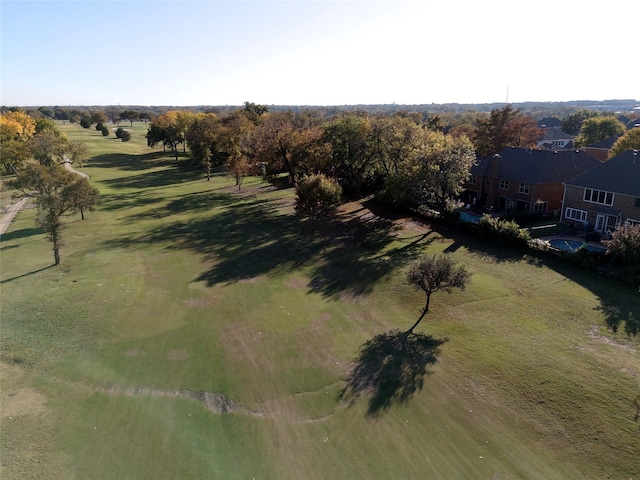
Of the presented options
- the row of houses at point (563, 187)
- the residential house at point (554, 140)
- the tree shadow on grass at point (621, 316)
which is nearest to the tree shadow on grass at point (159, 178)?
the row of houses at point (563, 187)

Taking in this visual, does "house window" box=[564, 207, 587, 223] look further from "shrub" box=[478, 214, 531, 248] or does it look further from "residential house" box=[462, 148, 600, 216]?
"shrub" box=[478, 214, 531, 248]

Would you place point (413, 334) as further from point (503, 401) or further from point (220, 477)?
point (220, 477)

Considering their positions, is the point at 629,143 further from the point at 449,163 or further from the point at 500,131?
the point at 449,163

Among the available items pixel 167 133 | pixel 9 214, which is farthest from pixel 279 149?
pixel 167 133

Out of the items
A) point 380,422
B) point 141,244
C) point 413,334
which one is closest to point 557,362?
point 413,334

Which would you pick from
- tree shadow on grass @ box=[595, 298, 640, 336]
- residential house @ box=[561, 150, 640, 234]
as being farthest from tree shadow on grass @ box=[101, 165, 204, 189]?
tree shadow on grass @ box=[595, 298, 640, 336]

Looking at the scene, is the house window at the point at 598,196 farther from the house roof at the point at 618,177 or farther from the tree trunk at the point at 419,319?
the tree trunk at the point at 419,319
